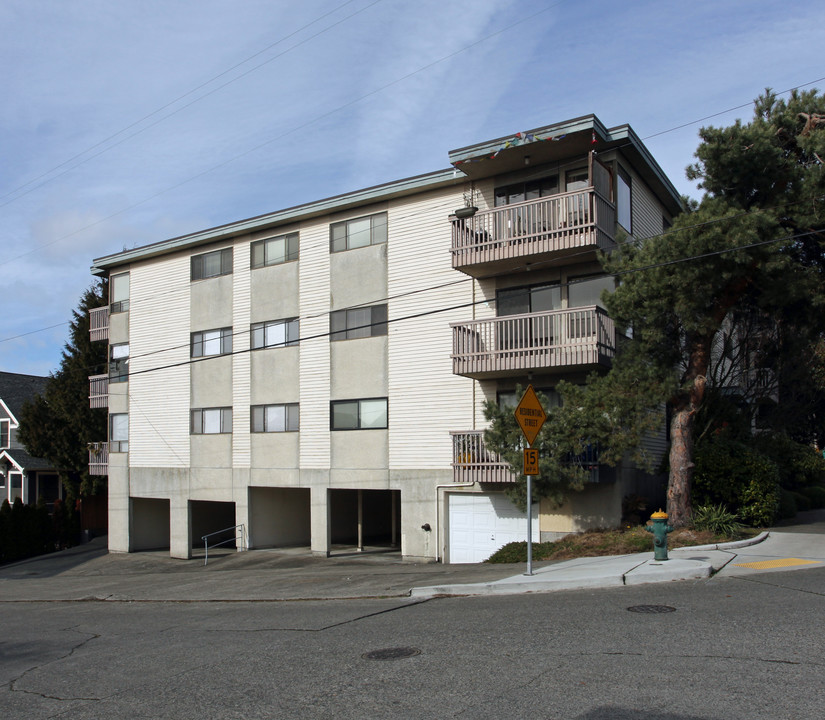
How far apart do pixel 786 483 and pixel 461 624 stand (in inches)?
799

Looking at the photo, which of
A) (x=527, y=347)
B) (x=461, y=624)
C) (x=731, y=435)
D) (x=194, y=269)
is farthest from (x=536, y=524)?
(x=194, y=269)

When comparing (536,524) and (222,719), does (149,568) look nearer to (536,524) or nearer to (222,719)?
(536,524)

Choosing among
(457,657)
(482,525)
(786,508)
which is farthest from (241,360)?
(457,657)

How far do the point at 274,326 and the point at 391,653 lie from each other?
1867 cm

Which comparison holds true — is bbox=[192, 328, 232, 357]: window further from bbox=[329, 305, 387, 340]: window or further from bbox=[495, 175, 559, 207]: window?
bbox=[495, 175, 559, 207]: window

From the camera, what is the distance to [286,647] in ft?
29.7

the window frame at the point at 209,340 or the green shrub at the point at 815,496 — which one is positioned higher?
the window frame at the point at 209,340

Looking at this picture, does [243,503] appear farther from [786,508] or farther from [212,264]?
[786,508]

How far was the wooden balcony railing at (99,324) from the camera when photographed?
3177 cm

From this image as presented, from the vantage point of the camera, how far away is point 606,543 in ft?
53.3

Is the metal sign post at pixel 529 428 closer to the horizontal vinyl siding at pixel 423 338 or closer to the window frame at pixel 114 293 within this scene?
the horizontal vinyl siding at pixel 423 338

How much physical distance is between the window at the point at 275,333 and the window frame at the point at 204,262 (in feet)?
8.87

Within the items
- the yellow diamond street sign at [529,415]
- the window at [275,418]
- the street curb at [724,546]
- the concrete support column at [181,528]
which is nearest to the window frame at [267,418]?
the window at [275,418]

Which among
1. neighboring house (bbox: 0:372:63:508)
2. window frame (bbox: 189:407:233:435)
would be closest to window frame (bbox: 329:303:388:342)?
window frame (bbox: 189:407:233:435)
